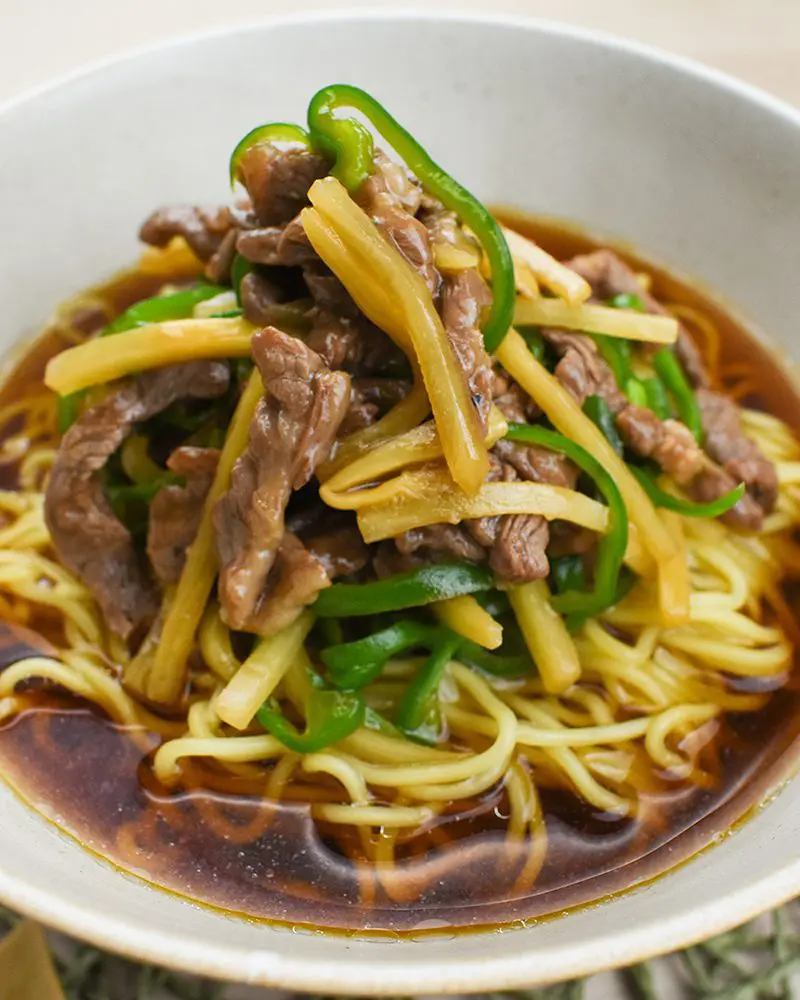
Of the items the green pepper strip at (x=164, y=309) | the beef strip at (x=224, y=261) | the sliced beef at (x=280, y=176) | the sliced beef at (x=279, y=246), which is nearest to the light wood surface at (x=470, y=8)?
the beef strip at (x=224, y=261)

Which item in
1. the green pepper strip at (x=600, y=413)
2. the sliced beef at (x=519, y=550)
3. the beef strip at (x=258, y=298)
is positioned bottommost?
the sliced beef at (x=519, y=550)

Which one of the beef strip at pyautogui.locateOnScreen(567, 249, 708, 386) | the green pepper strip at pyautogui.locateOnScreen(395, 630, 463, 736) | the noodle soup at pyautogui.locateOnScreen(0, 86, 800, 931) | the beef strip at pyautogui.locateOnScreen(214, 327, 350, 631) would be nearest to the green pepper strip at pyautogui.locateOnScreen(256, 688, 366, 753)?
the noodle soup at pyautogui.locateOnScreen(0, 86, 800, 931)

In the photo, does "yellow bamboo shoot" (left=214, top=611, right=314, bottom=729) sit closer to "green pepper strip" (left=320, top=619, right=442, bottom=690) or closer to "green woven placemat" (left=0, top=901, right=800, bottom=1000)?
"green pepper strip" (left=320, top=619, right=442, bottom=690)

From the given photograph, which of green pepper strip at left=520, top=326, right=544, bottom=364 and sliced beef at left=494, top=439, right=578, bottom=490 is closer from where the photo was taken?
sliced beef at left=494, top=439, right=578, bottom=490

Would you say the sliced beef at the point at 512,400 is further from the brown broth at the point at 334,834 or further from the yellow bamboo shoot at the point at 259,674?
the brown broth at the point at 334,834

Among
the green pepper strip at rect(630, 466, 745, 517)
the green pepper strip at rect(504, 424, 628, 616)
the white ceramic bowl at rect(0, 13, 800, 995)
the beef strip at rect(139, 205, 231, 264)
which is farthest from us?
the white ceramic bowl at rect(0, 13, 800, 995)

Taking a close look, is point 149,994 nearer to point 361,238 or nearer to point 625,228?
point 361,238
